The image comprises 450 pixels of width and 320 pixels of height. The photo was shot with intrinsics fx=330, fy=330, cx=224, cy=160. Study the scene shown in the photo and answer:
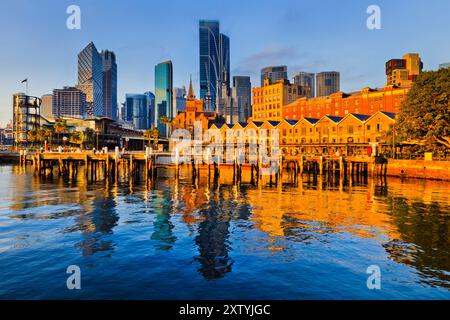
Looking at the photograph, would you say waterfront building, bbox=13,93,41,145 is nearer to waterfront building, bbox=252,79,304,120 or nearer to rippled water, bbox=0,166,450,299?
waterfront building, bbox=252,79,304,120

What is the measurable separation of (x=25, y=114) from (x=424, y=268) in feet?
672

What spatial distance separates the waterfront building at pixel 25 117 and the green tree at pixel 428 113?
6990 inches

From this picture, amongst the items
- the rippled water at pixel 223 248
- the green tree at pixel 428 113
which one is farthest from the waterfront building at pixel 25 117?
the green tree at pixel 428 113

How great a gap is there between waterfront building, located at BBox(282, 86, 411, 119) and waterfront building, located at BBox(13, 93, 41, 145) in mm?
136205

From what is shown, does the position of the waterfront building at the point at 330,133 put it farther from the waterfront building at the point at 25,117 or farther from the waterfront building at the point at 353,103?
the waterfront building at the point at 25,117

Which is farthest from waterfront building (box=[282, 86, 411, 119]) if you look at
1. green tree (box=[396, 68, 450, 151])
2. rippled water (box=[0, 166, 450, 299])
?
rippled water (box=[0, 166, 450, 299])

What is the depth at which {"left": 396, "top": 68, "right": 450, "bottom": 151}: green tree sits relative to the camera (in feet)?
202

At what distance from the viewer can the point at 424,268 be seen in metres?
16.0

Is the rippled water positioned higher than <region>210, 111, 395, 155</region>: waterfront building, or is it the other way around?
<region>210, 111, 395, 155</region>: waterfront building

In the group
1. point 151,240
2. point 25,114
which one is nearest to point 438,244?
point 151,240

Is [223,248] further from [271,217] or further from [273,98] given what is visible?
[273,98]

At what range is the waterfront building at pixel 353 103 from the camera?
112500 millimetres

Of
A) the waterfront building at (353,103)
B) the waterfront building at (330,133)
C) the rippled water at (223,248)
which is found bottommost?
the rippled water at (223,248)
